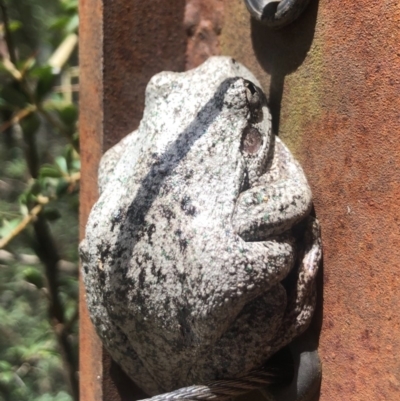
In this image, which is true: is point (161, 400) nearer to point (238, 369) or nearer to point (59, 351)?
point (238, 369)

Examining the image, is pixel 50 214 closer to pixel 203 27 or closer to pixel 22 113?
pixel 22 113

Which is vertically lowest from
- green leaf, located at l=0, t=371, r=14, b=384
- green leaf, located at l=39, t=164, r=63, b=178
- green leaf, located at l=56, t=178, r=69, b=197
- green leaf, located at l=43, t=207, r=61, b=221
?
green leaf, located at l=0, t=371, r=14, b=384

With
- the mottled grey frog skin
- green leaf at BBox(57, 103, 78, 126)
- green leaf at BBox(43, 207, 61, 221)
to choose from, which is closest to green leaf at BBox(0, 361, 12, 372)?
green leaf at BBox(43, 207, 61, 221)

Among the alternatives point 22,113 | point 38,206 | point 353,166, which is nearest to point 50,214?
point 38,206

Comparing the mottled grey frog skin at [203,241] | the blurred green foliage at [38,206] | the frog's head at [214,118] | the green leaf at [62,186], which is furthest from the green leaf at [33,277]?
the frog's head at [214,118]

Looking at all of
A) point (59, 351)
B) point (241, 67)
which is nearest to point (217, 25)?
point (241, 67)

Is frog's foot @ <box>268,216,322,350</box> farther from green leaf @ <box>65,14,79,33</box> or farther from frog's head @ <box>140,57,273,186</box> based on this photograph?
green leaf @ <box>65,14,79,33</box>
